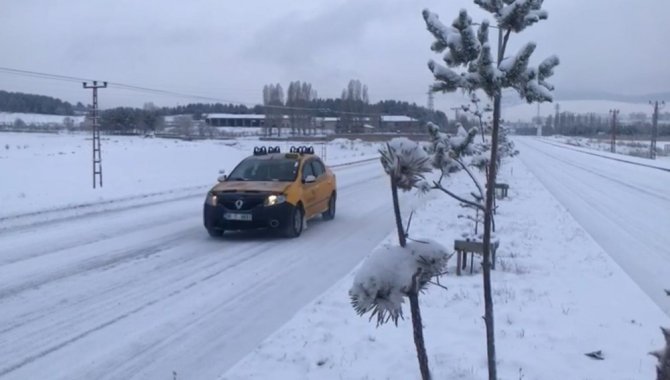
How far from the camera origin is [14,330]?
6.50 m

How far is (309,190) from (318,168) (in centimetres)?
147

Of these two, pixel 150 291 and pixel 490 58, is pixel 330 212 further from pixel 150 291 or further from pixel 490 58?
pixel 490 58

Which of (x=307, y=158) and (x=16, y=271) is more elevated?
(x=307, y=158)

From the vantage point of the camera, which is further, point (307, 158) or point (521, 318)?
point (307, 158)

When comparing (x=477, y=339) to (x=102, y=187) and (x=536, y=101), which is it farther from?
(x=102, y=187)

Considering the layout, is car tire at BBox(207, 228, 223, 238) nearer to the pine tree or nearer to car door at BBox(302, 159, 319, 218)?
car door at BBox(302, 159, 319, 218)

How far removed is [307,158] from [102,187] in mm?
11280

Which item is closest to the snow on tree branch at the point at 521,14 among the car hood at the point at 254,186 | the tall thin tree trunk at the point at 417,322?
the tall thin tree trunk at the point at 417,322

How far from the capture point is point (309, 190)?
532 inches

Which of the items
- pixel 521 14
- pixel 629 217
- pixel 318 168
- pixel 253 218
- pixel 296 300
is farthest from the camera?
pixel 629 217

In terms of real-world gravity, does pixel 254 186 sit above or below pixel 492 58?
below

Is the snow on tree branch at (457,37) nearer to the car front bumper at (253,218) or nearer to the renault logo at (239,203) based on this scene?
the car front bumper at (253,218)

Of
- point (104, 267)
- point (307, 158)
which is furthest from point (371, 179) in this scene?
point (104, 267)

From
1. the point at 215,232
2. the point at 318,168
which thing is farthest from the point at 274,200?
the point at 318,168
